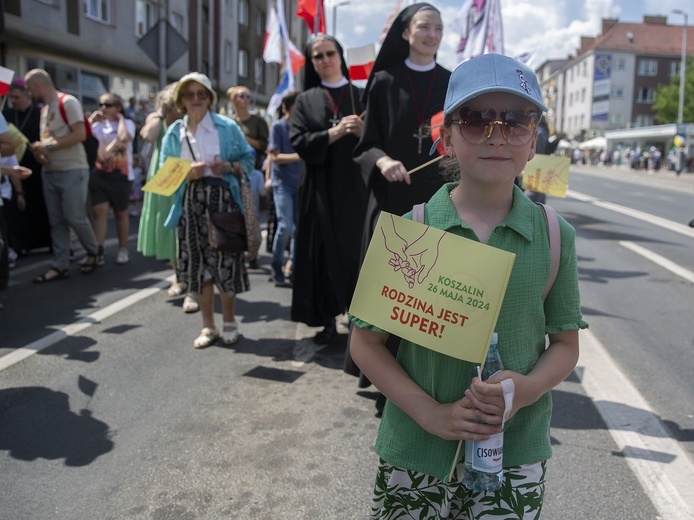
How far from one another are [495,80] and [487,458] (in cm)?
87

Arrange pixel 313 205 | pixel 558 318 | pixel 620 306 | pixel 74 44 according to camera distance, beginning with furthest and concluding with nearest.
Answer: pixel 74 44 < pixel 620 306 < pixel 313 205 < pixel 558 318

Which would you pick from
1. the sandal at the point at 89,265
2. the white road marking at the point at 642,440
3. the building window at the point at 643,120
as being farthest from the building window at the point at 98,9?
the building window at the point at 643,120

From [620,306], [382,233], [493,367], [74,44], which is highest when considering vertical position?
[74,44]

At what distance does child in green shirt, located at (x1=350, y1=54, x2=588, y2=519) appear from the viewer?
1627 mm

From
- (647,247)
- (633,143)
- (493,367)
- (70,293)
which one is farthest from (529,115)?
(633,143)

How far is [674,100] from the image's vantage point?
64062 millimetres

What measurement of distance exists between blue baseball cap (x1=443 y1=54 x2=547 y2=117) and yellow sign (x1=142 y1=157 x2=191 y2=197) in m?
3.45

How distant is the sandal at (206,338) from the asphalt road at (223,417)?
117 mm

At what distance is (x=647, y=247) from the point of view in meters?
10.5

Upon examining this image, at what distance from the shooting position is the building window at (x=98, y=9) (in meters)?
20.3

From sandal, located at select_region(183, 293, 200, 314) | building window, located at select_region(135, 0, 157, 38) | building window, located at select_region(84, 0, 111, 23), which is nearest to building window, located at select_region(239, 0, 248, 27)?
building window, located at select_region(135, 0, 157, 38)

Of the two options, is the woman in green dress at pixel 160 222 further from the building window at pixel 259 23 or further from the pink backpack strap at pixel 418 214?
the building window at pixel 259 23

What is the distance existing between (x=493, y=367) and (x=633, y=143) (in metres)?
74.5

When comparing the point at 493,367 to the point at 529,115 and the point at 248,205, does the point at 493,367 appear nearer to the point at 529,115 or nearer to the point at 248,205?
the point at 529,115
